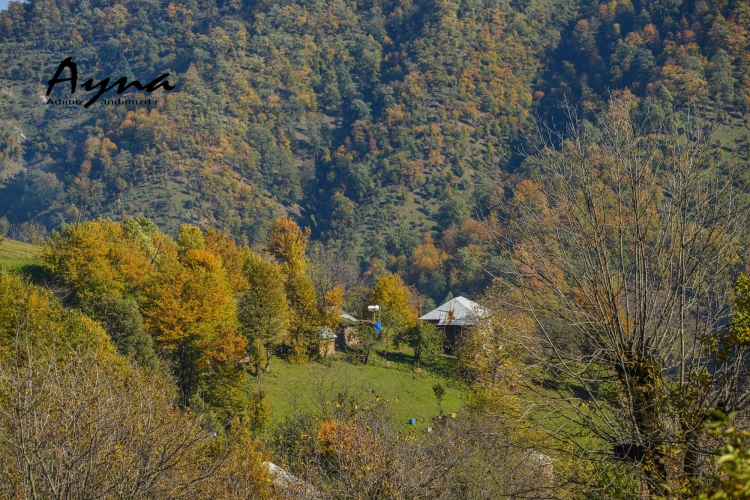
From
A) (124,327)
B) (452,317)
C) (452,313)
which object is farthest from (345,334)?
(124,327)

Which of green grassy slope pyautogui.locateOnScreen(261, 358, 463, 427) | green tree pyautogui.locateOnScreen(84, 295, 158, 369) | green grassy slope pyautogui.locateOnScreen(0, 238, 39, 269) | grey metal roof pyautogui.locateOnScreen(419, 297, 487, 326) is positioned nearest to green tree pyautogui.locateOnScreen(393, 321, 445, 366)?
green grassy slope pyautogui.locateOnScreen(261, 358, 463, 427)

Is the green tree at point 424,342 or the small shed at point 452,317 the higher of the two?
the green tree at point 424,342

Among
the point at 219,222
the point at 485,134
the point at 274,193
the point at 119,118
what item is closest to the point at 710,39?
the point at 485,134

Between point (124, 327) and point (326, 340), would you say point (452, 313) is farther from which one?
point (124, 327)

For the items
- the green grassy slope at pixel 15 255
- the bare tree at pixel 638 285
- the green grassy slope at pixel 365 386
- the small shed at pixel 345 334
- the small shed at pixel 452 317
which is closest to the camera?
the bare tree at pixel 638 285

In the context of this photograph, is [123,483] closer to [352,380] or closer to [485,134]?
[352,380]

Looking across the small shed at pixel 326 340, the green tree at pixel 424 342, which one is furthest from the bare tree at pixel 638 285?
the green tree at pixel 424 342

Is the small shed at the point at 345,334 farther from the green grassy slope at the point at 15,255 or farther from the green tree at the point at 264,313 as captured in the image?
the green grassy slope at the point at 15,255

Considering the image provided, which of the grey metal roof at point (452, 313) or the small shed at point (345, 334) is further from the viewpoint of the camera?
the grey metal roof at point (452, 313)
